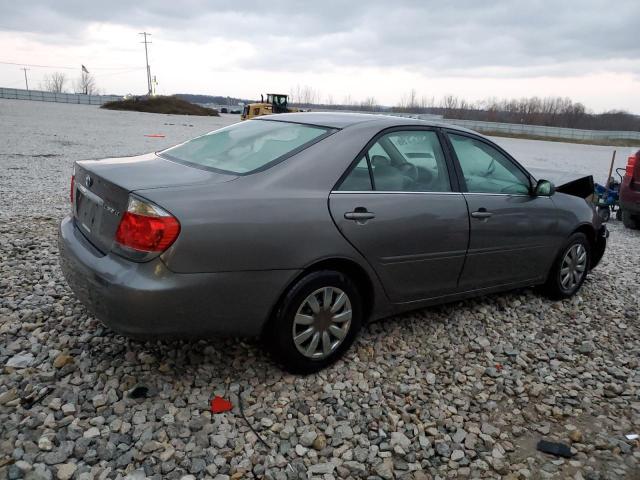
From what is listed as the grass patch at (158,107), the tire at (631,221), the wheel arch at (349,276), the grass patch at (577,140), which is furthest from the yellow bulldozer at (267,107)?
the wheel arch at (349,276)

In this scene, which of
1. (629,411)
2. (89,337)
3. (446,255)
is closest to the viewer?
(629,411)

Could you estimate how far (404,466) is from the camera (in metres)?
2.67

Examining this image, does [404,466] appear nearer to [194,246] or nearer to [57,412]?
[194,246]

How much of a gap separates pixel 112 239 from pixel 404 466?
6.29ft

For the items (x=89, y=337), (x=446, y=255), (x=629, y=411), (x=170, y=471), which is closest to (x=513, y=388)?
(x=629, y=411)

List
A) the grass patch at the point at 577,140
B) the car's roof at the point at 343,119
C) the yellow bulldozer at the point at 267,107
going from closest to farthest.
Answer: the car's roof at the point at 343,119 → the yellow bulldozer at the point at 267,107 → the grass patch at the point at 577,140

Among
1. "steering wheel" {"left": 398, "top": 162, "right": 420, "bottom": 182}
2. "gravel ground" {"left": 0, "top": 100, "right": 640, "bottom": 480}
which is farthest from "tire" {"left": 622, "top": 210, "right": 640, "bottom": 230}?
"steering wheel" {"left": 398, "top": 162, "right": 420, "bottom": 182}

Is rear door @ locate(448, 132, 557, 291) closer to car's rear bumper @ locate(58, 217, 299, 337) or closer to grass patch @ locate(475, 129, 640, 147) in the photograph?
car's rear bumper @ locate(58, 217, 299, 337)

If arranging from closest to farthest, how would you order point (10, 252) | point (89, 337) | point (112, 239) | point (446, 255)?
point (112, 239) < point (89, 337) < point (446, 255) < point (10, 252)

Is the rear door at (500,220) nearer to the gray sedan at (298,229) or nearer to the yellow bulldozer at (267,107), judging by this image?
the gray sedan at (298,229)

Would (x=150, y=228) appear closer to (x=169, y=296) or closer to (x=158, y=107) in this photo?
(x=169, y=296)

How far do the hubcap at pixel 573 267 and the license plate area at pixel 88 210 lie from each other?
3.91 meters

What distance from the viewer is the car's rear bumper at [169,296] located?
266 centimetres

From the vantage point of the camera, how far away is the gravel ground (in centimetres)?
260
